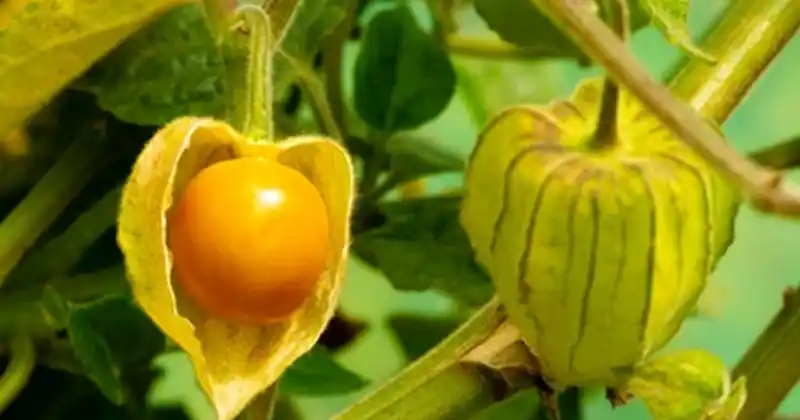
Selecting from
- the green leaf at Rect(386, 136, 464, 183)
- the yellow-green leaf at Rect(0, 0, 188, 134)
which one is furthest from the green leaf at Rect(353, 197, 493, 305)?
the yellow-green leaf at Rect(0, 0, 188, 134)

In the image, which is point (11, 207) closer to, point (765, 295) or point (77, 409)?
point (77, 409)

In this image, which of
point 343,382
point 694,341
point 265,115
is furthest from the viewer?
point 694,341

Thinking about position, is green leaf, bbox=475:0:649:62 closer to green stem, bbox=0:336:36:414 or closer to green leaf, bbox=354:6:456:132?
green leaf, bbox=354:6:456:132

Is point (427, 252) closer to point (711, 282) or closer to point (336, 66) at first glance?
point (336, 66)

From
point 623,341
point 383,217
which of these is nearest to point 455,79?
point 383,217

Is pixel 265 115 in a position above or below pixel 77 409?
above

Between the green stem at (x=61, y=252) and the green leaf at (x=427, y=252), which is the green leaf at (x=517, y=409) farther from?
the green stem at (x=61, y=252)

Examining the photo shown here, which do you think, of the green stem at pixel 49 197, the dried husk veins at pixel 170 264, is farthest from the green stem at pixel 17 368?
the dried husk veins at pixel 170 264

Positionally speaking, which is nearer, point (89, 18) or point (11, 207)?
point (89, 18)

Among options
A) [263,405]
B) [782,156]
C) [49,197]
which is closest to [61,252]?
[49,197]
